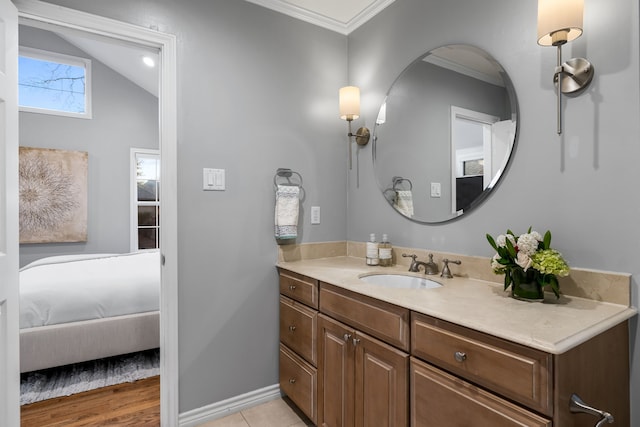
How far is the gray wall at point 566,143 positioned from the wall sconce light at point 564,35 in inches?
1.5

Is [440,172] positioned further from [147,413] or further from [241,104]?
[147,413]

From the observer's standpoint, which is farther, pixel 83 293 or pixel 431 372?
pixel 83 293

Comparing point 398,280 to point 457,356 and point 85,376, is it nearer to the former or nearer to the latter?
point 457,356

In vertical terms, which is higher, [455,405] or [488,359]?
[488,359]

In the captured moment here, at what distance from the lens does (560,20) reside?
46.7 inches

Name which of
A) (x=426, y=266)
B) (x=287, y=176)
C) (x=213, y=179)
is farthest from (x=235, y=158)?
(x=426, y=266)

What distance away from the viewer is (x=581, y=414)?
93 cm

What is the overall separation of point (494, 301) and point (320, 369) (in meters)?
0.91

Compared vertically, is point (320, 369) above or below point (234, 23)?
below

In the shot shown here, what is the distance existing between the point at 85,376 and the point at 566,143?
3222mm

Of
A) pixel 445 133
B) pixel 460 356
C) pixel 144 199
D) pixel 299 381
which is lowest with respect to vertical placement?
pixel 299 381

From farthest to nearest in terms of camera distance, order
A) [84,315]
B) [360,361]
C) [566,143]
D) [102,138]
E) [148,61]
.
A: 1. [102,138]
2. [148,61]
3. [84,315]
4. [360,361]
5. [566,143]

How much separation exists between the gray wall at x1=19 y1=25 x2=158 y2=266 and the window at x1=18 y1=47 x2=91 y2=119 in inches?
3.0

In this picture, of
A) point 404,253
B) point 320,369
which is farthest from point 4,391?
point 404,253
